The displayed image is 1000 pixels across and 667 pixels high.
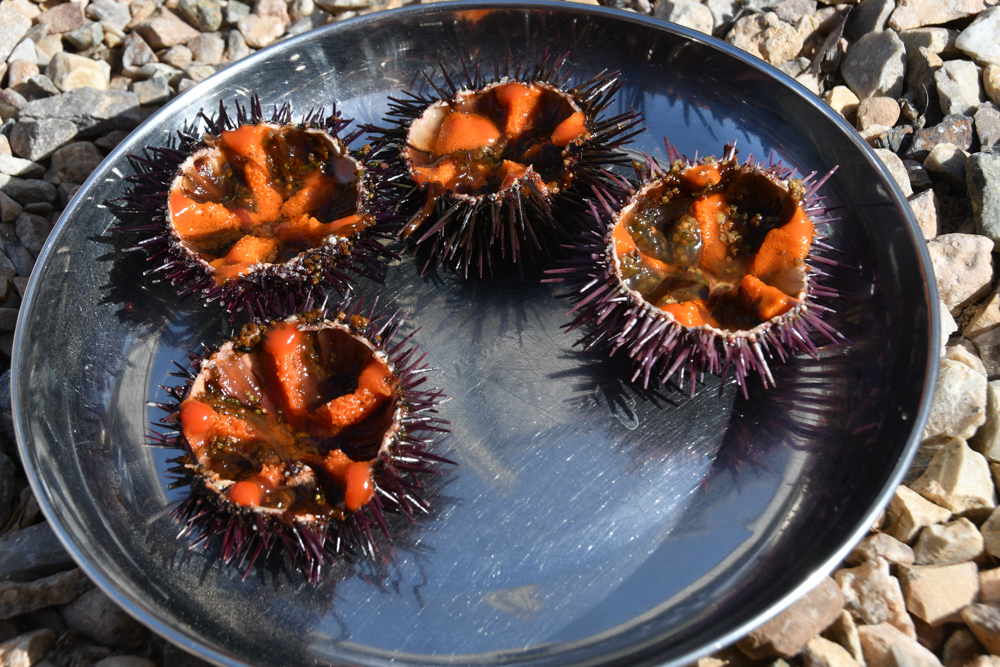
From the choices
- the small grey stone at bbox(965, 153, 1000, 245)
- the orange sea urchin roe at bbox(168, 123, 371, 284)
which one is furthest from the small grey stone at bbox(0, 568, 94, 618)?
the small grey stone at bbox(965, 153, 1000, 245)

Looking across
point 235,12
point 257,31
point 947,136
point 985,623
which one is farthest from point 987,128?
point 235,12

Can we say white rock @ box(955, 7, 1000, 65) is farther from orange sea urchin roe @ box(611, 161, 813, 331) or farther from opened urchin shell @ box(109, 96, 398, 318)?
opened urchin shell @ box(109, 96, 398, 318)

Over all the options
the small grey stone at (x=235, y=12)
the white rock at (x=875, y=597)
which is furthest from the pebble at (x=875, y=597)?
the small grey stone at (x=235, y=12)

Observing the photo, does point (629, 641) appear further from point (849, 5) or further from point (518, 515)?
point (849, 5)

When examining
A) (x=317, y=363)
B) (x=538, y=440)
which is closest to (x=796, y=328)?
(x=538, y=440)

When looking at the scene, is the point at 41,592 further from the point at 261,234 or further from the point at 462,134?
the point at 462,134
